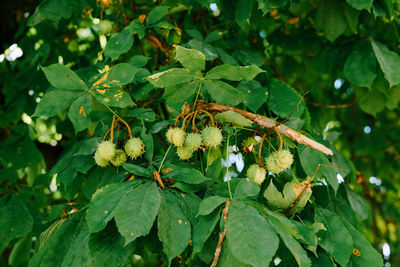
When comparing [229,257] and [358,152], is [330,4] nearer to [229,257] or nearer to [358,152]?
[229,257]

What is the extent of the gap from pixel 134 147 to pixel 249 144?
0.56 meters

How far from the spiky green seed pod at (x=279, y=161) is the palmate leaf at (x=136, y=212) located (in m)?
0.53

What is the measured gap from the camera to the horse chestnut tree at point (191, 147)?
1.32 meters

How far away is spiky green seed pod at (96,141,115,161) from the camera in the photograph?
1572 mm

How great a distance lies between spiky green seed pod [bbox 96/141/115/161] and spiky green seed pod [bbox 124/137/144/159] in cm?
7

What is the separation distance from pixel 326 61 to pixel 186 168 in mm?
1769

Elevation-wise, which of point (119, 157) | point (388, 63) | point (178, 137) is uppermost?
point (178, 137)

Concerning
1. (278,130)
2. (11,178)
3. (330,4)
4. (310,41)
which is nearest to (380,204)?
(310,41)

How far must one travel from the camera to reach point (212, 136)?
154 cm

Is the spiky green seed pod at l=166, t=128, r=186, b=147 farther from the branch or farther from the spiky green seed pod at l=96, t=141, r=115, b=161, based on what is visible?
the spiky green seed pod at l=96, t=141, r=115, b=161

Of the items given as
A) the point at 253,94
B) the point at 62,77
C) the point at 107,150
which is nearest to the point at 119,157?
the point at 107,150

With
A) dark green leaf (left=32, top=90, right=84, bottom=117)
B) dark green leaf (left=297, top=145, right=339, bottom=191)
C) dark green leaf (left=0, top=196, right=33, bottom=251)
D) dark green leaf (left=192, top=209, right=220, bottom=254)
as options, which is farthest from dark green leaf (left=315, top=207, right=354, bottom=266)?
dark green leaf (left=0, top=196, right=33, bottom=251)

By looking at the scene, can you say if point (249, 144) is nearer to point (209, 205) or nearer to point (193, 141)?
point (193, 141)

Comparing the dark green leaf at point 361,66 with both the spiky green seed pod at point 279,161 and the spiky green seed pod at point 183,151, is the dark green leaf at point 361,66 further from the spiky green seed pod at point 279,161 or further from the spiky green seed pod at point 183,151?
the spiky green seed pod at point 183,151
